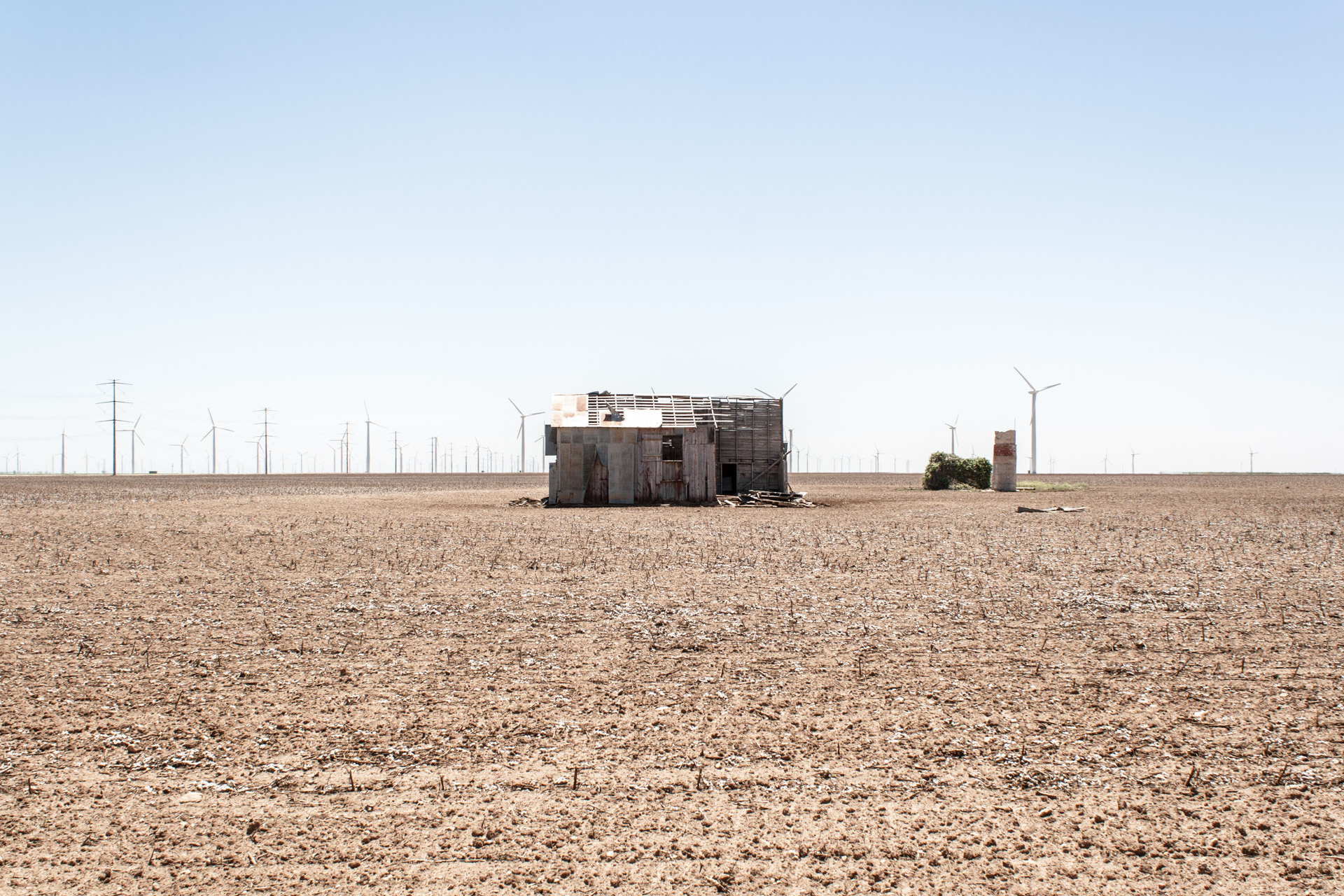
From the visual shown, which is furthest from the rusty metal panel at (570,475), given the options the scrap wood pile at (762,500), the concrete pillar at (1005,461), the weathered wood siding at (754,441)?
the concrete pillar at (1005,461)

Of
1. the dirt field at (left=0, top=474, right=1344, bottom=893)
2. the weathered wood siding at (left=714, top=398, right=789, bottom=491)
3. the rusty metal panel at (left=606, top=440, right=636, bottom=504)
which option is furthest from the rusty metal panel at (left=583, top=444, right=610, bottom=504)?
the dirt field at (left=0, top=474, right=1344, bottom=893)

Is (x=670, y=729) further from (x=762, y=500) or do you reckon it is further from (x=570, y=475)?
(x=762, y=500)

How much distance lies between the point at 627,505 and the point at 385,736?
32.0 metres

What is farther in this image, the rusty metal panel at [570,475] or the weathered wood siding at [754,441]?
the weathered wood siding at [754,441]

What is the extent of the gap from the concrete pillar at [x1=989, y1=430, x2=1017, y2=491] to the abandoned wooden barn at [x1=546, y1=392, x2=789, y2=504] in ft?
55.0

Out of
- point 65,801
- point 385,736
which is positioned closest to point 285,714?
point 385,736

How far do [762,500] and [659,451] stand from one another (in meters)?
5.37

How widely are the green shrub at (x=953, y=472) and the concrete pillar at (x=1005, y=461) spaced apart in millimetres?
2907

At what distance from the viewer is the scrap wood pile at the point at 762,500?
4072 centimetres

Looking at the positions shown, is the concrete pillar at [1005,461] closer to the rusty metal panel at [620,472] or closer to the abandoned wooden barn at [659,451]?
the abandoned wooden barn at [659,451]

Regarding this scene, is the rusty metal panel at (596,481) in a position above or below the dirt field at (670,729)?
above

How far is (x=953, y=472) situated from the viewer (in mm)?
57406

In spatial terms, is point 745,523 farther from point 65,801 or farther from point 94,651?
point 65,801

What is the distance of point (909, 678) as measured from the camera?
9352mm
